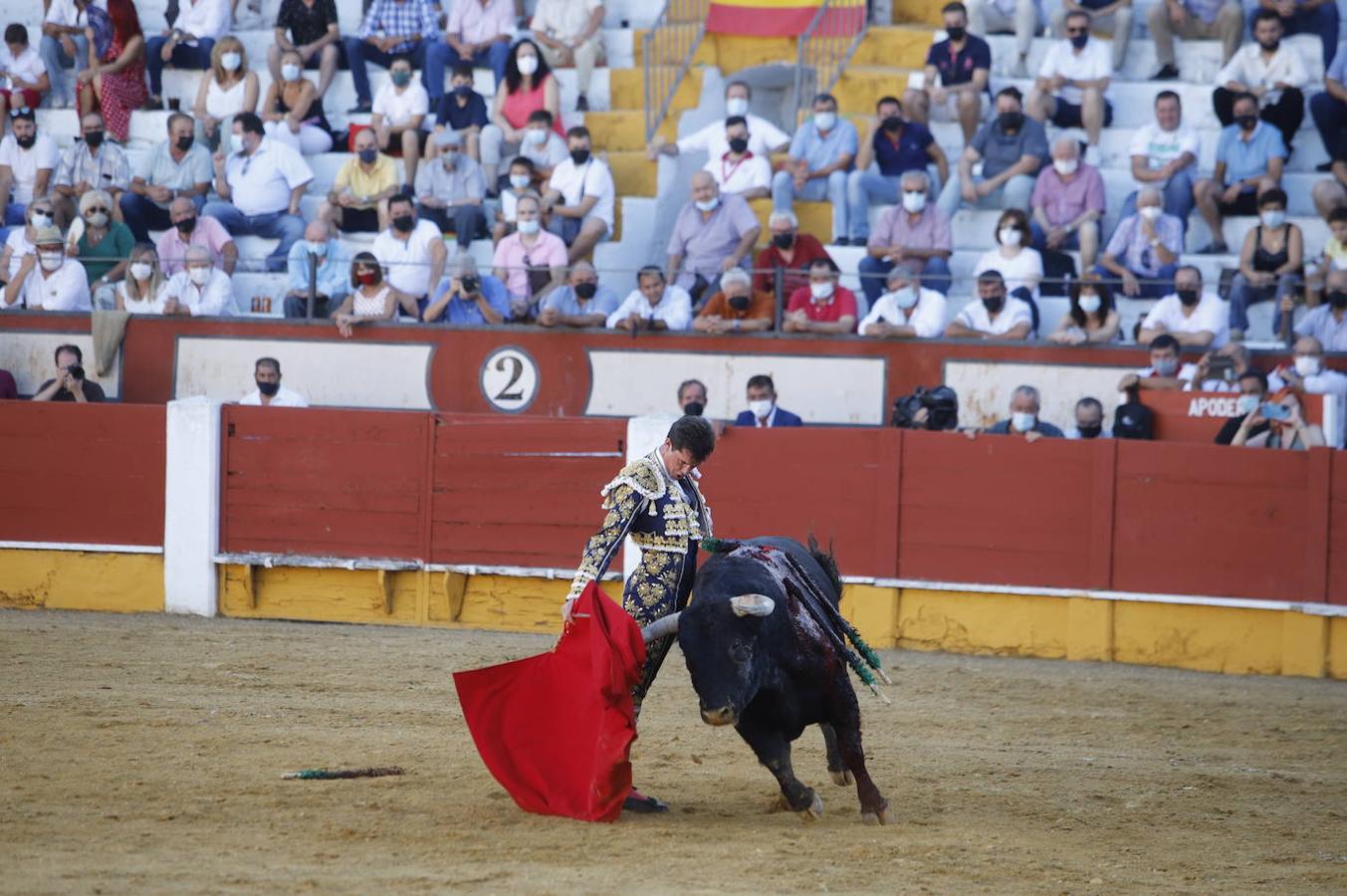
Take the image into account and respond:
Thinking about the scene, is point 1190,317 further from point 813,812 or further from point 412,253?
point 813,812

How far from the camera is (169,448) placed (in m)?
10.2

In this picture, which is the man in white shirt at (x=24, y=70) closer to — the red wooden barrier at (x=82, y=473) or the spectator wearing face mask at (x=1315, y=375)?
the red wooden barrier at (x=82, y=473)

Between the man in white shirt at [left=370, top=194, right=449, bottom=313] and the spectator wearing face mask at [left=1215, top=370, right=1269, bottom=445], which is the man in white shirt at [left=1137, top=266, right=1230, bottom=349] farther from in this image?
the man in white shirt at [left=370, top=194, right=449, bottom=313]

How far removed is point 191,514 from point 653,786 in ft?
16.5

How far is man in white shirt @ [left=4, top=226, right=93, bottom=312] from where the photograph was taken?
11586 mm

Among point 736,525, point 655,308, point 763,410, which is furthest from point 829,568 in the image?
point 655,308

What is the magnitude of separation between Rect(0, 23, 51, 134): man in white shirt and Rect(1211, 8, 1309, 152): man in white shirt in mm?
8200

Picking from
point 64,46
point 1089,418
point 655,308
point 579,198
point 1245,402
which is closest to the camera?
point 1245,402

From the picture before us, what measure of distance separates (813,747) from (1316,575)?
3524mm

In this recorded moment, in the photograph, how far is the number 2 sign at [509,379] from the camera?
36.8ft

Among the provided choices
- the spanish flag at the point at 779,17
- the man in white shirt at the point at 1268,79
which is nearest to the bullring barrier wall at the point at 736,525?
the man in white shirt at the point at 1268,79

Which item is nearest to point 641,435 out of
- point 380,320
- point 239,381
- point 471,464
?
point 471,464

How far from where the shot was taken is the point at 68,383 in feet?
35.4

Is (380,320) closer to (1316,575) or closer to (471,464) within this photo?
(471,464)
